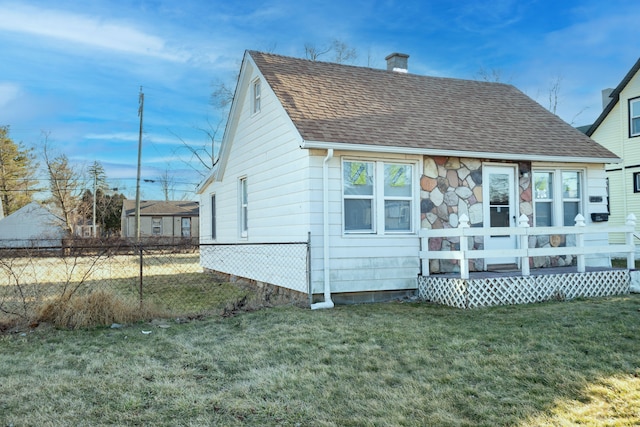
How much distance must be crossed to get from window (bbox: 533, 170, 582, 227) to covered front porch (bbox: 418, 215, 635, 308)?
4.16ft

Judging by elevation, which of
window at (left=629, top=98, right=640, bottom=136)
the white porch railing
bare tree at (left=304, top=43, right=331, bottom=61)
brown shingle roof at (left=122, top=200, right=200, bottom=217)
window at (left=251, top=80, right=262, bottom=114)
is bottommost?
the white porch railing

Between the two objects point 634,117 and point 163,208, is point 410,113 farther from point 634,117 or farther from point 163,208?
point 163,208

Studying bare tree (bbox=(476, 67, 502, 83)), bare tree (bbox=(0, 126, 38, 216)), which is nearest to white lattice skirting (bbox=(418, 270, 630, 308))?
bare tree (bbox=(476, 67, 502, 83))

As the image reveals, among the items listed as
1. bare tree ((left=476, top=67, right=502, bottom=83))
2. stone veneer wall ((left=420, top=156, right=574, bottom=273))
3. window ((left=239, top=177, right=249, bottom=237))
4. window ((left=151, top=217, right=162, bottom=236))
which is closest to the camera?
stone veneer wall ((left=420, top=156, right=574, bottom=273))

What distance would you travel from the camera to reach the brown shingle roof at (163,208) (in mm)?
49688

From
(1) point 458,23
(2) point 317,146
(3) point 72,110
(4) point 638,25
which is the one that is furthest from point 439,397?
(3) point 72,110

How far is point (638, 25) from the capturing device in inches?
757

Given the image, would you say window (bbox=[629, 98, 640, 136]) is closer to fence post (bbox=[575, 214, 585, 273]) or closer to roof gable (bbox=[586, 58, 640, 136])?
roof gable (bbox=[586, 58, 640, 136])

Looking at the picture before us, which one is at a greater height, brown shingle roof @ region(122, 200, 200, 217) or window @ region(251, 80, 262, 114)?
window @ region(251, 80, 262, 114)

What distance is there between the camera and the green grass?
12.1ft

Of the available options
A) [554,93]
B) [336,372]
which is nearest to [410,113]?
[336,372]

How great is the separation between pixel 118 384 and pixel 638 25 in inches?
878

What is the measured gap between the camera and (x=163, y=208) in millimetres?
50469

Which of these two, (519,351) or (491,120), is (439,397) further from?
(491,120)
